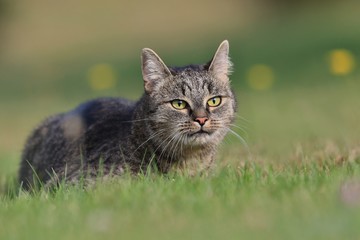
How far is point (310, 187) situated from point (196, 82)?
2.09 meters

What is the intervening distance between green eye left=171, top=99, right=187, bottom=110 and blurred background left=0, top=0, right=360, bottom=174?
629 millimetres

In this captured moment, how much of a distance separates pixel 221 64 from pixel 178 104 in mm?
660

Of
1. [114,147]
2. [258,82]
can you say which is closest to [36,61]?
[258,82]

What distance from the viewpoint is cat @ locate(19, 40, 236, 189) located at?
277 inches

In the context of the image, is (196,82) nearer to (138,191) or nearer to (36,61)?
(138,191)

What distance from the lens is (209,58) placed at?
24.8m

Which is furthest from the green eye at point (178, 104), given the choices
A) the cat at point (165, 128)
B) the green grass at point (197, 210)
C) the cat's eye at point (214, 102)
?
the green grass at point (197, 210)

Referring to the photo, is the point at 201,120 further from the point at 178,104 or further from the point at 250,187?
the point at 250,187

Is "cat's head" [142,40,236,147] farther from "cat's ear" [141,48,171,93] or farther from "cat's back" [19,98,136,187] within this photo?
"cat's back" [19,98,136,187]

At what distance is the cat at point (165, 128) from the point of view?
705cm

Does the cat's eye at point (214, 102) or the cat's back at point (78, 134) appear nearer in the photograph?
the cat's eye at point (214, 102)

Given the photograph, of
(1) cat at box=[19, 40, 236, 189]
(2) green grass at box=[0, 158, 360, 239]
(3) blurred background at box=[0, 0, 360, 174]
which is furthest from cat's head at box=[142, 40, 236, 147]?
(2) green grass at box=[0, 158, 360, 239]

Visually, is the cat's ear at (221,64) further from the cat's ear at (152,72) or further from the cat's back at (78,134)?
the cat's back at (78,134)

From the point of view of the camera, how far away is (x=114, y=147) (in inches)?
298
